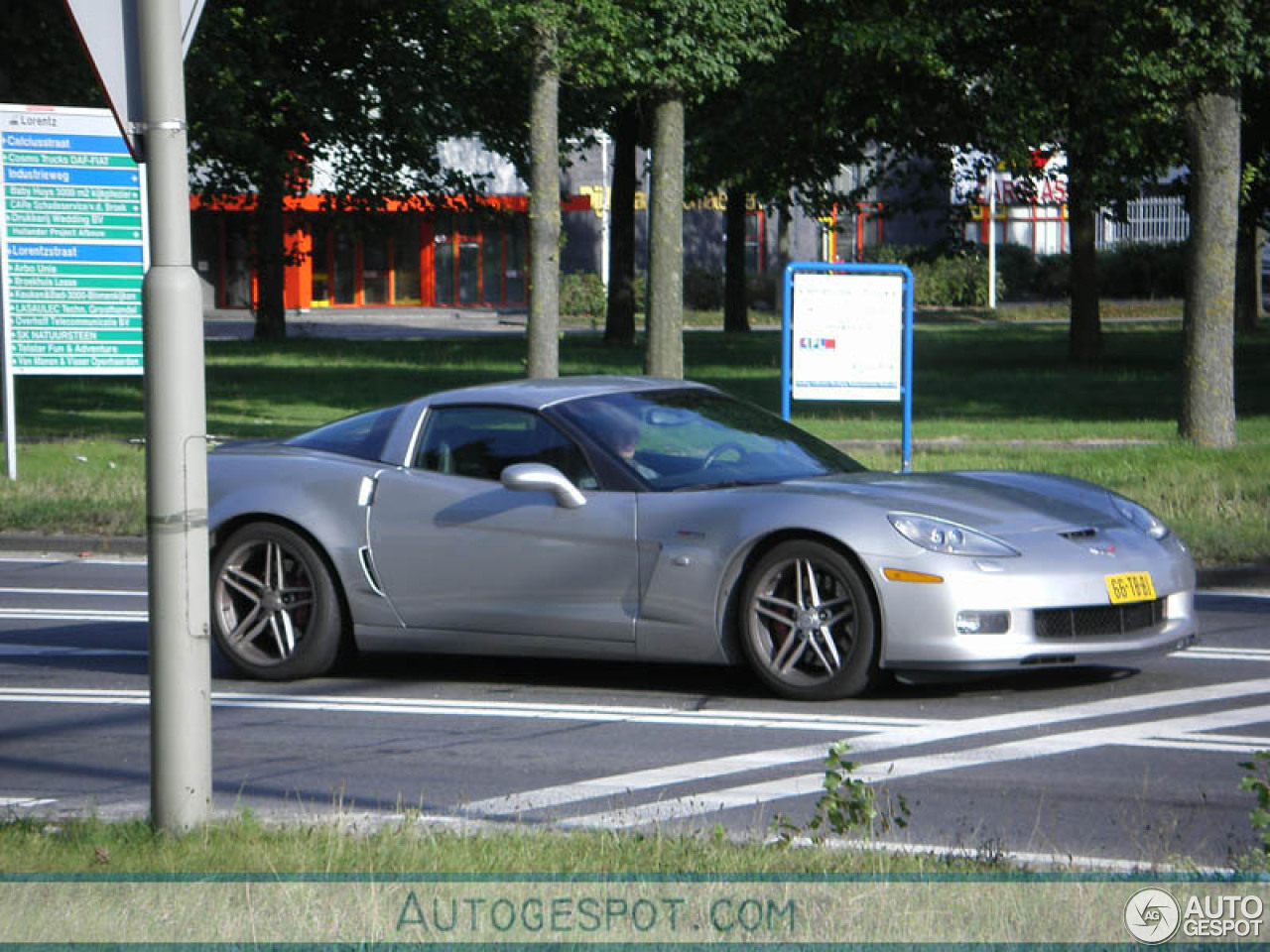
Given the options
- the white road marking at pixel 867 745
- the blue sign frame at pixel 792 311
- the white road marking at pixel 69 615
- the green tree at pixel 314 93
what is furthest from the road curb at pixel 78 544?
the green tree at pixel 314 93

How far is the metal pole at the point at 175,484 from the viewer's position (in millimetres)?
5352

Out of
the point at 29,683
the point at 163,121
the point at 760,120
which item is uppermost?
the point at 760,120

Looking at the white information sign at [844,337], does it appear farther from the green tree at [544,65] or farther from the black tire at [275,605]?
the black tire at [275,605]

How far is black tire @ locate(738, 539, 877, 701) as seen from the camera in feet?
26.0

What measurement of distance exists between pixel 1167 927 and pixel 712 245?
68.1m

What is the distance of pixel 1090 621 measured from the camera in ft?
25.9

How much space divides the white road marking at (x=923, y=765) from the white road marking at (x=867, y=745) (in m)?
0.08

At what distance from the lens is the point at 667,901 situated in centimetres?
470

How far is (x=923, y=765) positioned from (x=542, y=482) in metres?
2.25

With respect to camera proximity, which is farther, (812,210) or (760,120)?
(812,210)

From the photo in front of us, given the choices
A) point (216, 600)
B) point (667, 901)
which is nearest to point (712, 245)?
point (216, 600)

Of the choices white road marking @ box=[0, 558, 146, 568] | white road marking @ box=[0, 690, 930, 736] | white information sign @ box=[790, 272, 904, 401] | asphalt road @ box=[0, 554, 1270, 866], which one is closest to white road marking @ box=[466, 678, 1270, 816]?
asphalt road @ box=[0, 554, 1270, 866]

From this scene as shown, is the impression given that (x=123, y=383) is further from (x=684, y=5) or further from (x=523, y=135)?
(x=684, y=5)

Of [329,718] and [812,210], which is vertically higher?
[812,210]
